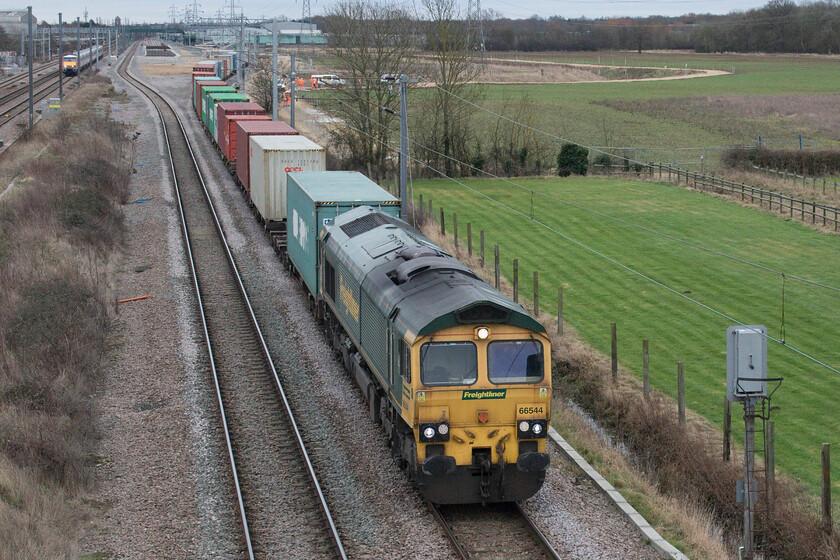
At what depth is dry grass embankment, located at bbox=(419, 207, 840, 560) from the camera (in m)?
13.2

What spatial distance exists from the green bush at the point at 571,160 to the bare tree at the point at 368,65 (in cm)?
944

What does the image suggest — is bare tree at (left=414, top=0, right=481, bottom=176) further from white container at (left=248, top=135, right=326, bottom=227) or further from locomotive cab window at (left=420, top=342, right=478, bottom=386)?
locomotive cab window at (left=420, top=342, right=478, bottom=386)

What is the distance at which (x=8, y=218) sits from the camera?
30.3m

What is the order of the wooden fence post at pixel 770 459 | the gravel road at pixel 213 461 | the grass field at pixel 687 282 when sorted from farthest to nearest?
the grass field at pixel 687 282, the wooden fence post at pixel 770 459, the gravel road at pixel 213 461

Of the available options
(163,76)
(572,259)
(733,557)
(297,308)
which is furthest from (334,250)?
(163,76)

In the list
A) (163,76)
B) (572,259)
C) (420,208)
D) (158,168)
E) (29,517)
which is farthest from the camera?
(163,76)

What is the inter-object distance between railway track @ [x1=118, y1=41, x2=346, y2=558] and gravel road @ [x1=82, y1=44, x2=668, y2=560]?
0.26 meters

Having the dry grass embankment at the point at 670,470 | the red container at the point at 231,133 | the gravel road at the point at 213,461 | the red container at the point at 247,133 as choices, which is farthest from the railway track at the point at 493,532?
the red container at the point at 231,133

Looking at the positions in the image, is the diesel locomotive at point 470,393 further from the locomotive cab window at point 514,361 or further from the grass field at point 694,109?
the grass field at point 694,109

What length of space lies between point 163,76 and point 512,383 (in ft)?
335

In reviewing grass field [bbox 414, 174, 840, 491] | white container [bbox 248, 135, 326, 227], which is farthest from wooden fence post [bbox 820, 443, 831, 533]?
white container [bbox 248, 135, 326, 227]

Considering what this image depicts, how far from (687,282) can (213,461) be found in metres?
17.7

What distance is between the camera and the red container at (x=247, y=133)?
3634cm

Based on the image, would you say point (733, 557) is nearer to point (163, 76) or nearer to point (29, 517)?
point (29, 517)
